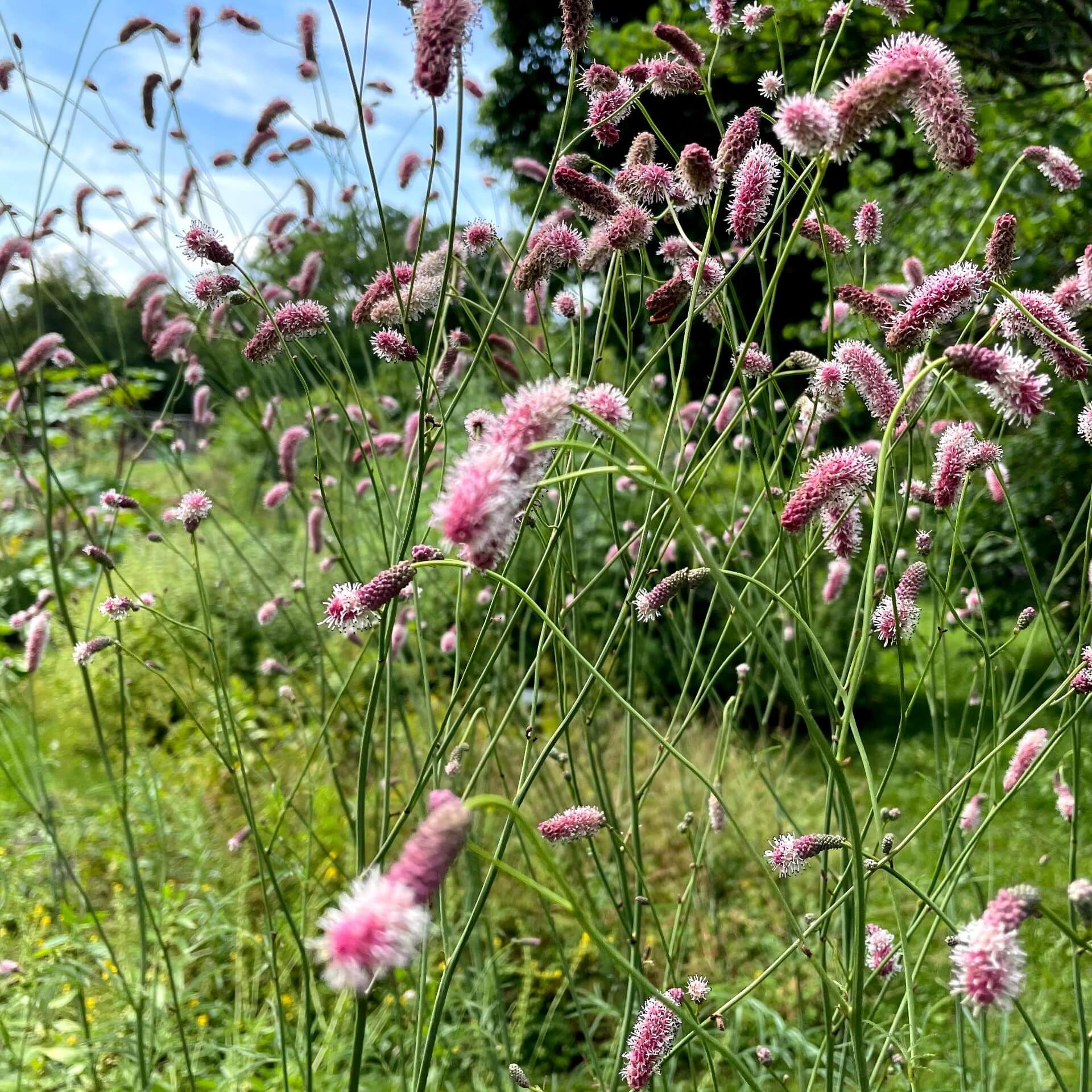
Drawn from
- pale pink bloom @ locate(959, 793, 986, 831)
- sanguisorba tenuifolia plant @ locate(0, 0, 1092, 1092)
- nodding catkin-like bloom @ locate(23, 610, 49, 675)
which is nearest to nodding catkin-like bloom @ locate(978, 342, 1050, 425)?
sanguisorba tenuifolia plant @ locate(0, 0, 1092, 1092)

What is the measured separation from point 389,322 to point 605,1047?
6.11 feet

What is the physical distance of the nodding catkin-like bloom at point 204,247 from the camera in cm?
114

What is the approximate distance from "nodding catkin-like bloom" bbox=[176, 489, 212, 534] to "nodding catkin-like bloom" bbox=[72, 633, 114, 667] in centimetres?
21

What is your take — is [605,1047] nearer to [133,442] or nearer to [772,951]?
[772,951]

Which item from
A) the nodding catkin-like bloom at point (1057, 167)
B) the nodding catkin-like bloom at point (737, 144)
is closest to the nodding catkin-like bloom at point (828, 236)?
the nodding catkin-like bloom at point (737, 144)

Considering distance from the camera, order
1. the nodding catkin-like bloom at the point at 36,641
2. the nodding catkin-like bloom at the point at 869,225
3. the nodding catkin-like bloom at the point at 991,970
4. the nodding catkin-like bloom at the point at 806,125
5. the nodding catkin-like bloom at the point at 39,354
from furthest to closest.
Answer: the nodding catkin-like bloom at the point at 39,354 < the nodding catkin-like bloom at the point at 36,641 < the nodding catkin-like bloom at the point at 869,225 < the nodding catkin-like bloom at the point at 806,125 < the nodding catkin-like bloom at the point at 991,970

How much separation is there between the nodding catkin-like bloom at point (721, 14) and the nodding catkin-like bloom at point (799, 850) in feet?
3.62

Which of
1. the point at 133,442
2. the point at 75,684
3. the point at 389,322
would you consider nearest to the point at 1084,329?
the point at 389,322

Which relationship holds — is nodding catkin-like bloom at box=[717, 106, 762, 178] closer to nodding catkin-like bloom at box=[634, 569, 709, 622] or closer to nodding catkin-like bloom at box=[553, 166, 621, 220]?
nodding catkin-like bloom at box=[553, 166, 621, 220]

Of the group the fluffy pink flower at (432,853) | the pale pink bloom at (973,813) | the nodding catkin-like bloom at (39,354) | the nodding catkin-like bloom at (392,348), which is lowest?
the pale pink bloom at (973,813)

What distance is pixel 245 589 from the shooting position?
4863mm

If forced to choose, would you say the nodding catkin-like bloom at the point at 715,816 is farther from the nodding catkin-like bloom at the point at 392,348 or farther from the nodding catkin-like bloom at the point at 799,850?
the nodding catkin-like bloom at the point at 392,348

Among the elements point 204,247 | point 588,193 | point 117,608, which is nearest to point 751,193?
point 588,193

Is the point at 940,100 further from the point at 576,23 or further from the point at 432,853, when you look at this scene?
the point at 432,853
